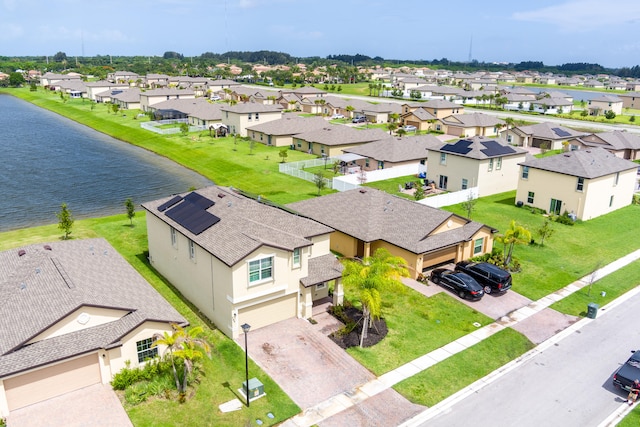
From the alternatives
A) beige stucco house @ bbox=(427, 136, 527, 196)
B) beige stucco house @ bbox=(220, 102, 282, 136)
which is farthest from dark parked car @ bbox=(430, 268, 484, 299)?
beige stucco house @ bbox=(220, 102, 282, 136)

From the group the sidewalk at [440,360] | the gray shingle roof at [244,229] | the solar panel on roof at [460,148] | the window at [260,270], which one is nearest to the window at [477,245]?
the sidewalk at [440,360]

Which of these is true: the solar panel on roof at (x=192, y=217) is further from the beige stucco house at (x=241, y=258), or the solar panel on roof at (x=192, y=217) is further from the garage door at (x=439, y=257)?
the garage door at (x=439, y=257)

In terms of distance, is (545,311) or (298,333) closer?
(298,333)

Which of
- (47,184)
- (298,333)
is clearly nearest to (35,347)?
→ (298,333)

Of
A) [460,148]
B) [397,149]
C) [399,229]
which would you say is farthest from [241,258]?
[397,149]

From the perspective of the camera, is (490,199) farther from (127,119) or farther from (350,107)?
(127,119)
